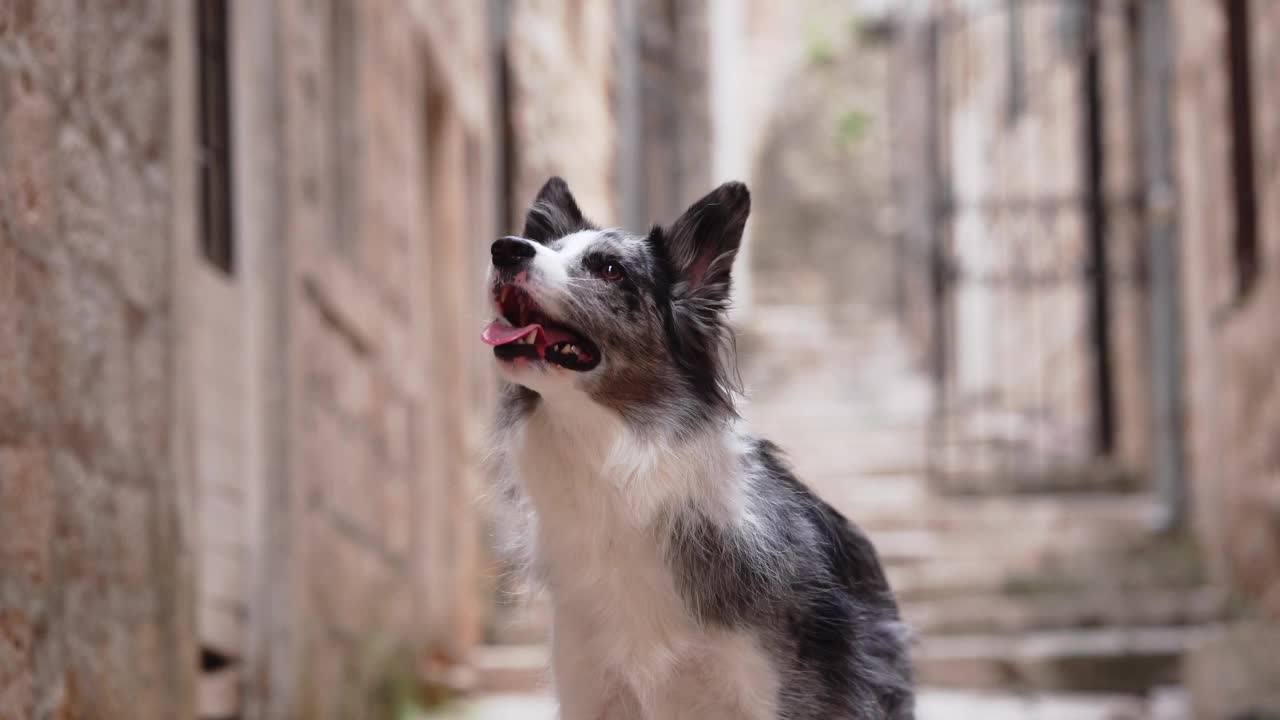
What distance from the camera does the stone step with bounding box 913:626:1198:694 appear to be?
771 centimetres

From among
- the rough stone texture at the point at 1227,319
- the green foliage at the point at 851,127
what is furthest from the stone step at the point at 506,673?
the green foliage at the point at 851,127

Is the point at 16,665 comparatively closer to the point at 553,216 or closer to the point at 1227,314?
the point at 553,216

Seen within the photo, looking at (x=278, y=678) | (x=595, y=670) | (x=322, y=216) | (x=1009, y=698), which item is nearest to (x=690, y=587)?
(x=595, y=670)

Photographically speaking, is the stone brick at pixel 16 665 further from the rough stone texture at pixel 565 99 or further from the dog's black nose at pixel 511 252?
the rough stone texture at pixel 565 99

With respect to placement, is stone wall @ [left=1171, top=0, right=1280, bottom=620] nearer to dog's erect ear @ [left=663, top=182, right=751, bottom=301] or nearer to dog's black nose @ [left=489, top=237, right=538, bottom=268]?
dog's erect ear @ [left=663, top=182, right=751, bottom=301]

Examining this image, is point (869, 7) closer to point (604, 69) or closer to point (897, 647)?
point (604, 69)

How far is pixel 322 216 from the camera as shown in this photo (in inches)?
220

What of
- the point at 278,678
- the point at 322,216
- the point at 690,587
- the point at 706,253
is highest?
the point at 322,216

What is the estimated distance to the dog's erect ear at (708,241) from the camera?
8.74 ft

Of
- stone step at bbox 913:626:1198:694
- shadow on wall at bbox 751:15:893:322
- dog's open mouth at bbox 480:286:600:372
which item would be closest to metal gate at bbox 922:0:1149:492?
stone step at bbox 913:626:1198:694

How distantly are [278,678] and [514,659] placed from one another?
3.49m

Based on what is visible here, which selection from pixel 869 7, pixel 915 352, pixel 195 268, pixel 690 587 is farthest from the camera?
pixel 869 7

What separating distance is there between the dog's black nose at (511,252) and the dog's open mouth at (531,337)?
0.13 ft

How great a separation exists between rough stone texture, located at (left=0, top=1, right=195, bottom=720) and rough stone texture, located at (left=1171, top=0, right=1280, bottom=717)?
164 inches
